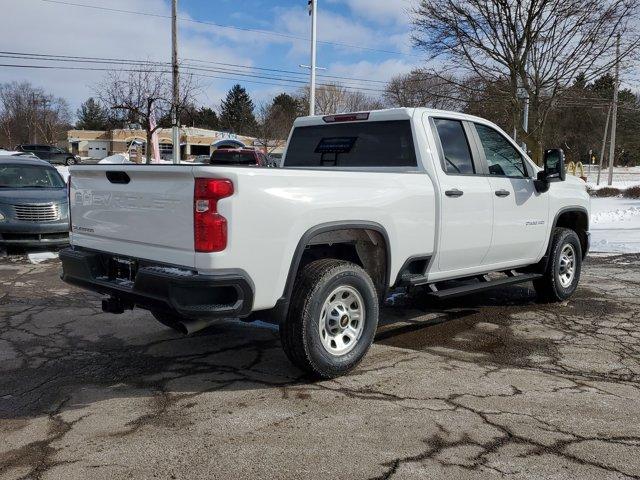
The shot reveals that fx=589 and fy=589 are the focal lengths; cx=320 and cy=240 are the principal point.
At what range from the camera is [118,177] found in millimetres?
4152

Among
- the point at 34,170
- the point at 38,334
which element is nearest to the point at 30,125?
the point at 34,170

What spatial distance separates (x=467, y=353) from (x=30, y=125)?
255 feet

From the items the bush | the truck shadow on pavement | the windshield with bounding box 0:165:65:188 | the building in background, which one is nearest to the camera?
the truck shadow on pavement

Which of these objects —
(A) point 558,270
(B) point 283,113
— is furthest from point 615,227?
(B) point 283,113

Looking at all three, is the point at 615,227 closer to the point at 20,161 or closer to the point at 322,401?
the point at 322,401

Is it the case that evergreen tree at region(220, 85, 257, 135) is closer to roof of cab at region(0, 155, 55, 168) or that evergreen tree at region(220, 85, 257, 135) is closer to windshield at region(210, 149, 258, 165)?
windshield at region(210, 149, 258, 165)

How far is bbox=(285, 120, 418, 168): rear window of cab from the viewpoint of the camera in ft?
17.1

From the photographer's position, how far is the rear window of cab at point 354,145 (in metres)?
5.22

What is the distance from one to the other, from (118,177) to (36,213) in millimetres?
6657

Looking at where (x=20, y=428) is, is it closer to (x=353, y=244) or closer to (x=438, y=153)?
(x=353, y=244)

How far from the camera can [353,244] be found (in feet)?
15.2

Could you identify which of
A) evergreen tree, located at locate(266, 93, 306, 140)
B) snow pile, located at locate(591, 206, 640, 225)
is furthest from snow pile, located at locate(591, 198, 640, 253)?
evergreen tree, located at locate(266, 93, 306, 140)

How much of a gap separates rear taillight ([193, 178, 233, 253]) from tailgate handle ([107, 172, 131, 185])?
81 centimetres

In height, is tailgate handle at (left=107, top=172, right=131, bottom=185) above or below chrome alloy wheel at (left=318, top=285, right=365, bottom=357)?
above
